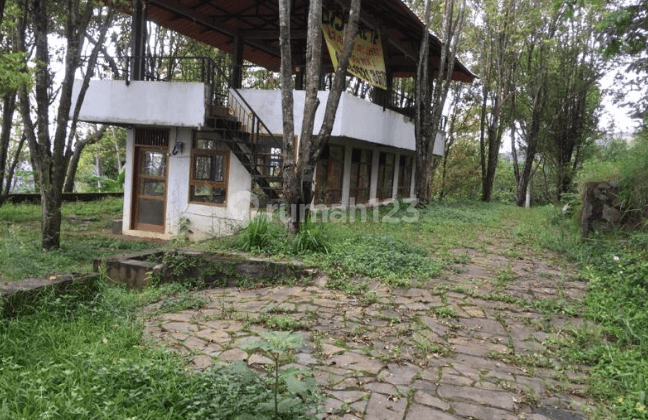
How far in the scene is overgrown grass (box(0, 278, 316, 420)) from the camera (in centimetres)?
309

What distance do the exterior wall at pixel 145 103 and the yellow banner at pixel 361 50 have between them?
3.56 m

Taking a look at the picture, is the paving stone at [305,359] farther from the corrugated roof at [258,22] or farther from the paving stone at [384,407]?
the corrugated roof at [258,22]

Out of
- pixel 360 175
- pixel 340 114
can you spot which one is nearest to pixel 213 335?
pixel 340 114

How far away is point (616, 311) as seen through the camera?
543cm

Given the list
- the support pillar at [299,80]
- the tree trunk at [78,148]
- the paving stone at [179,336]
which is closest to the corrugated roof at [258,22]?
the support pillar at [299,80]

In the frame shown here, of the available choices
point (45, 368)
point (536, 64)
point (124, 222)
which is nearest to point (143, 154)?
point (124, 222)

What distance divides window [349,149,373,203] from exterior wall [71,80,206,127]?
6.25 meters

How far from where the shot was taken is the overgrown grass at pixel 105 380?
309cm

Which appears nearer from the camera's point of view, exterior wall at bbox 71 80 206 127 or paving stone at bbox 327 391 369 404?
paving stone at bbox 327 391 369 404

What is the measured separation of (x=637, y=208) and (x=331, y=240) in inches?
202

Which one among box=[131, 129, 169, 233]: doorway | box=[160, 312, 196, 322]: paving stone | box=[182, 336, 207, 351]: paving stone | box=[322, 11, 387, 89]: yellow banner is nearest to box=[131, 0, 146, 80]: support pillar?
box=[131, 129, 169, 233]: doorway

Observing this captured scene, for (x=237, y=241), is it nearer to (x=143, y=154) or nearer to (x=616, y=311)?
(x=616, y=311)

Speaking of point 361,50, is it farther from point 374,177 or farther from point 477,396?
point 477,396

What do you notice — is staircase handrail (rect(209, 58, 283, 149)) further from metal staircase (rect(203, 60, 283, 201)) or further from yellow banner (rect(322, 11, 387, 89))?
yellow banner (rect(322, 11, 387, 89))
